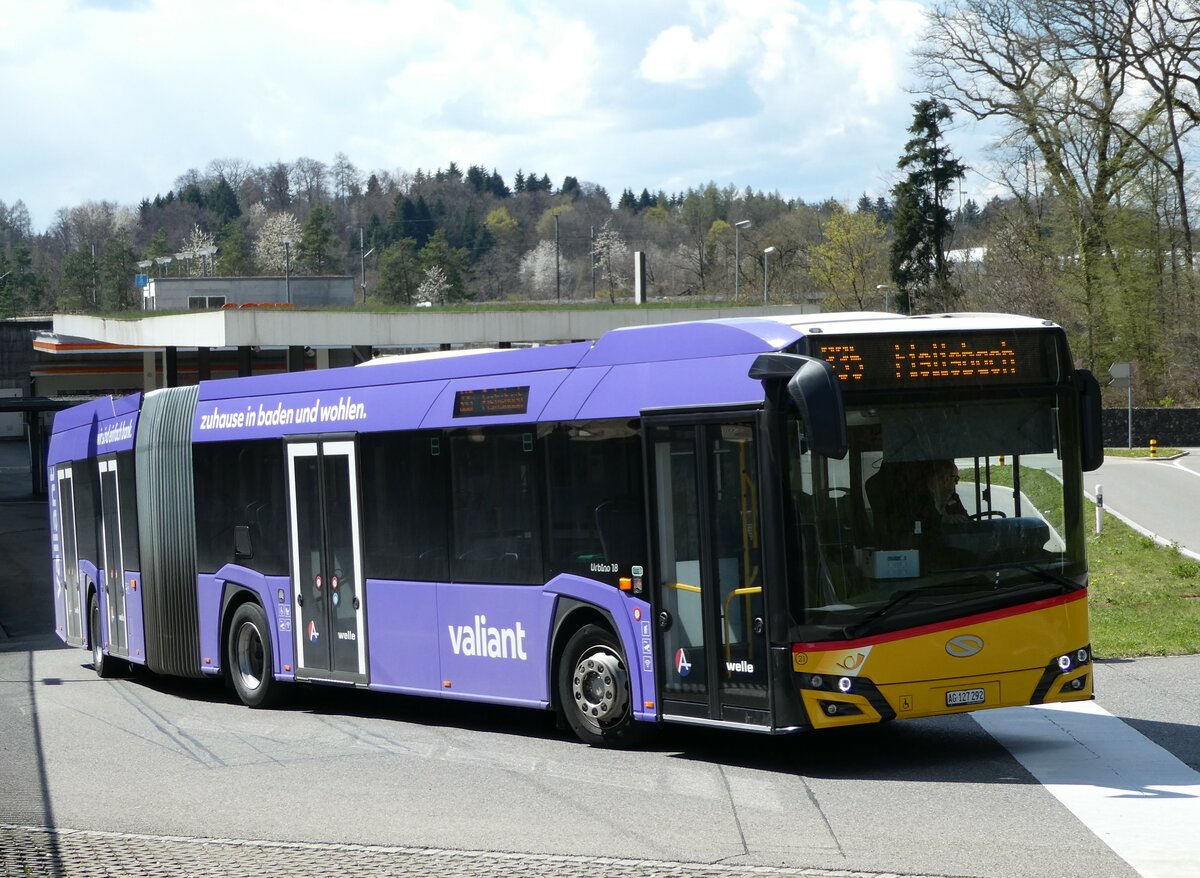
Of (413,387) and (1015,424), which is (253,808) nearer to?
(413,387)

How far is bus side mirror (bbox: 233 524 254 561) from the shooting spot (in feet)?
50.4

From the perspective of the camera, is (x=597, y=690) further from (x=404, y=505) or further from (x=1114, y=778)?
(x=1114, y=778)

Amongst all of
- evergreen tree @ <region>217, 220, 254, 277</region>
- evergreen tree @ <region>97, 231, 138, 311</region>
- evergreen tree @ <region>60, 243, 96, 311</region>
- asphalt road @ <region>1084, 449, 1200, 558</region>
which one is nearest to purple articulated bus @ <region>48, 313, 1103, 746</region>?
asphalt road @ <region>1084, 449, 1200, 558</region>

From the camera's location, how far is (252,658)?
15578mm

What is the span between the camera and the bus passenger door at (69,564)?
20953 mm

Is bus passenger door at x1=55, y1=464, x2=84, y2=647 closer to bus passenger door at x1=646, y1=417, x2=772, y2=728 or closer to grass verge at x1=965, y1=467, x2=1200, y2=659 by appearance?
bus passenger door at x1=646, y1=417, x2=772, y2=728

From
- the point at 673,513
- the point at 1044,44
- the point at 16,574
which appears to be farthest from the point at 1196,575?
the point at 1044,44

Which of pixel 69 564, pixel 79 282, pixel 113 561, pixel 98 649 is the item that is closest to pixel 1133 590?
pixel 113 561

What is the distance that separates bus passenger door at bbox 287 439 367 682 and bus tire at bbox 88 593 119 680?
20.8ft

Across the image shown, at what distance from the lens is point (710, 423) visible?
33.2 feet

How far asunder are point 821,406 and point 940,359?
4.52ft

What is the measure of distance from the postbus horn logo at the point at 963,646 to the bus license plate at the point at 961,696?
0.21m

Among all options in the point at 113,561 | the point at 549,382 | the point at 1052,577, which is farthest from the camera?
the point at 113,561

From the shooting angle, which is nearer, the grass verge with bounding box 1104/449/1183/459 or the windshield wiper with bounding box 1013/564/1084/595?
the windshield wiper with bounding box 1013/564/1084/595
